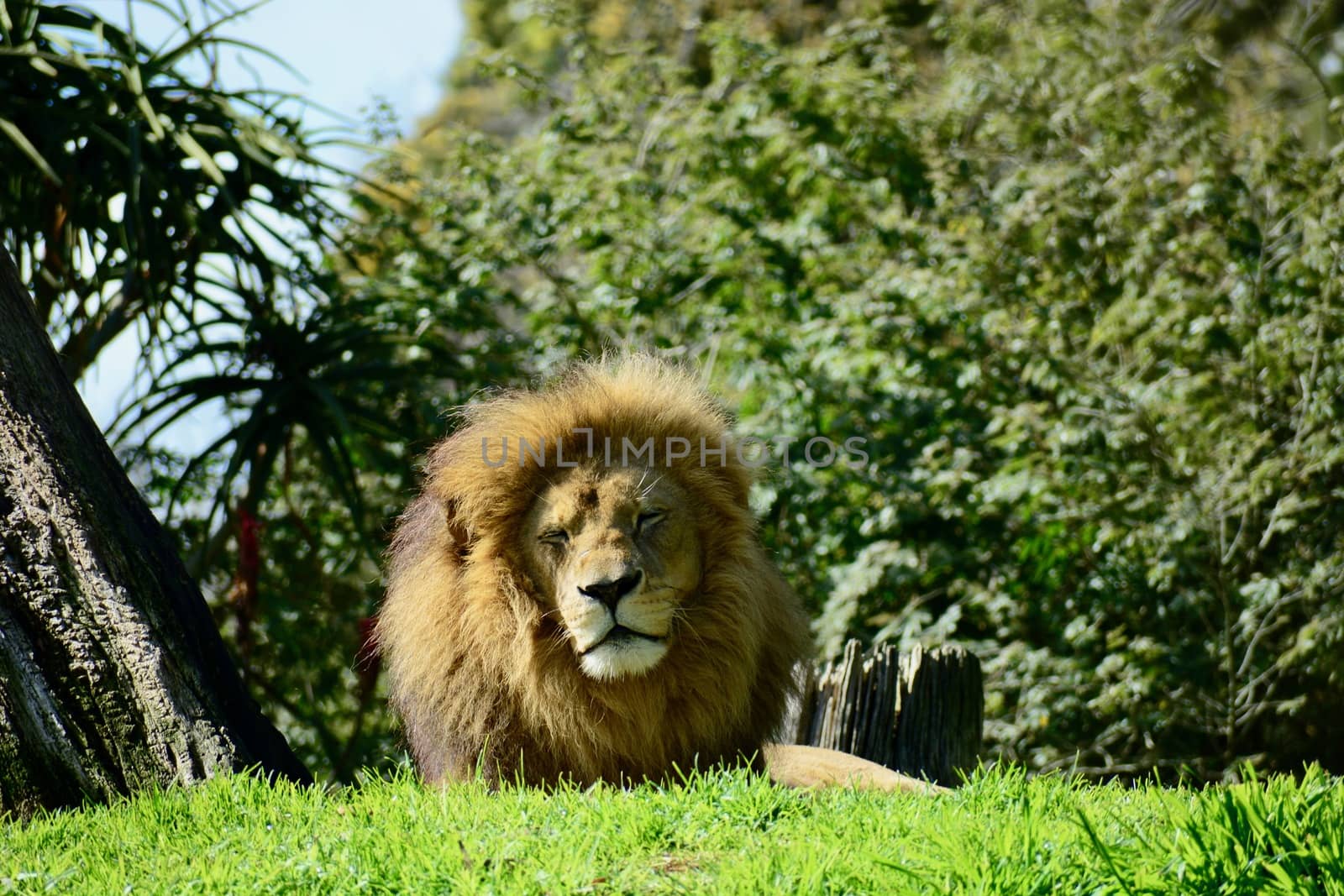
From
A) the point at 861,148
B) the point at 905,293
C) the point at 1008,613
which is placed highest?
the point at 861,148

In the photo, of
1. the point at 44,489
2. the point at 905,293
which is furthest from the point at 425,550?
the point at 905,293

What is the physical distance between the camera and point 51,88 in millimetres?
5812

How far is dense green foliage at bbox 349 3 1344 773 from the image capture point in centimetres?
620

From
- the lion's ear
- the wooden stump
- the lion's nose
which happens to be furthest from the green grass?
the wooden stump

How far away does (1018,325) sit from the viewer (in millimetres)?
6605

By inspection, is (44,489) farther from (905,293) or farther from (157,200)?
(905,293)

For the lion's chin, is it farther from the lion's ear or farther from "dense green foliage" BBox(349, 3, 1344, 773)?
"dense green foliage" BBox(349, 3, 1344, 773)

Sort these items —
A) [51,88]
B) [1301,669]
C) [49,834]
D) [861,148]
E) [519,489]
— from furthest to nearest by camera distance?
[861,148]
[1301,669]
[51,88]
[519,489]
[49,834]

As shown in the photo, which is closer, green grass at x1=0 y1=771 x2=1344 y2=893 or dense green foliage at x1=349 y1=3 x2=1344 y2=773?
green grass at x1=0 y1=771 x2=1344 y2=893

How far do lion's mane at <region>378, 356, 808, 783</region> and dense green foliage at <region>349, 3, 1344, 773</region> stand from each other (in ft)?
8.99

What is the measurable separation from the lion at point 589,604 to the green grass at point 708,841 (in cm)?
29

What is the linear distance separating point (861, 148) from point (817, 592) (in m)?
2.59

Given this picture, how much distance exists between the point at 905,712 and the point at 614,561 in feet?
6.85

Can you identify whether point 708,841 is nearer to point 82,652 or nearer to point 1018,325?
point 82,652
